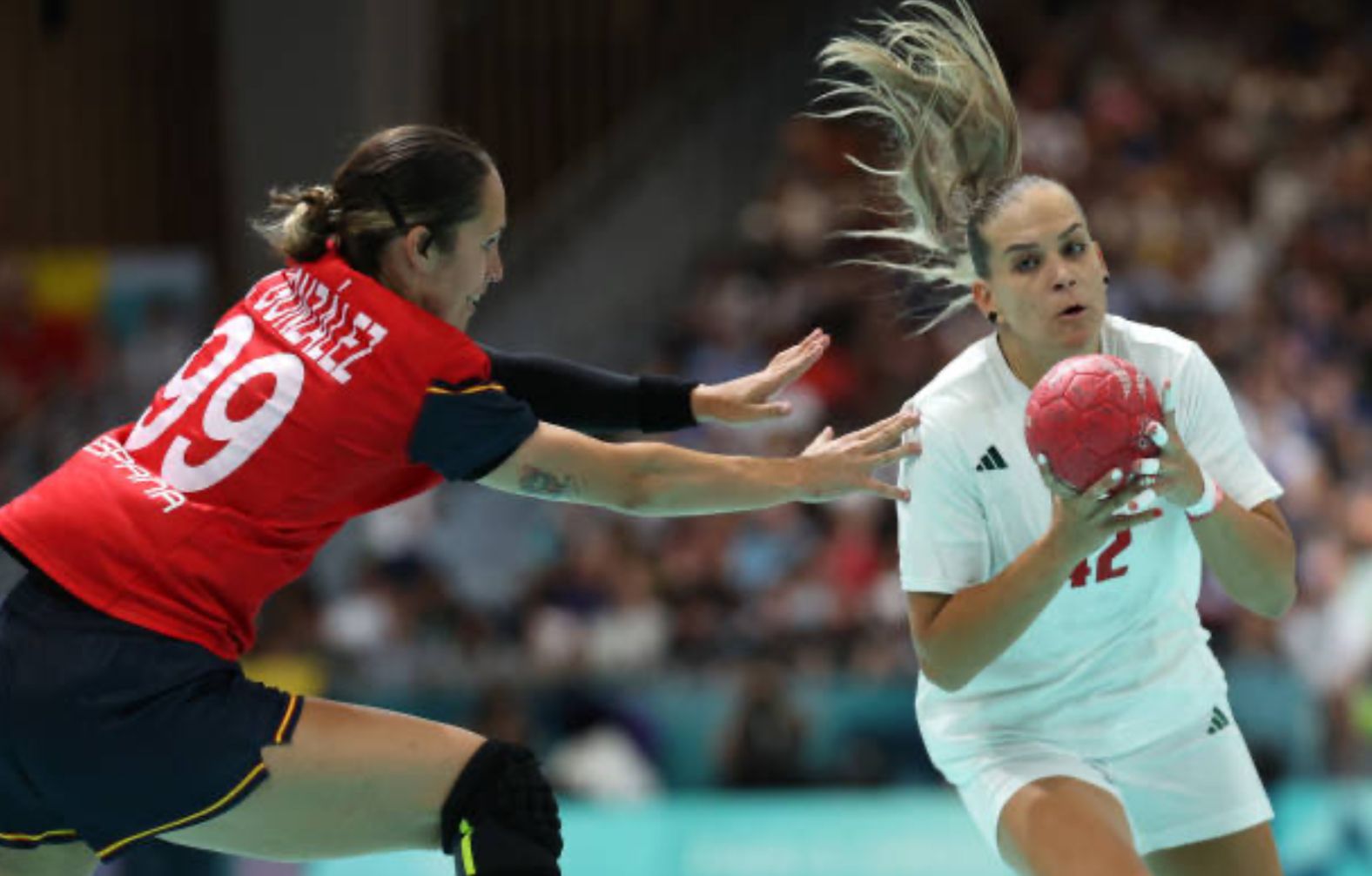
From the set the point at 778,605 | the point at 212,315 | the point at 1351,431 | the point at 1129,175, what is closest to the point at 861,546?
the point at 778,605

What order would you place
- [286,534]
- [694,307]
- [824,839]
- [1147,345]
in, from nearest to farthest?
[286,534]
[1147,345]
[824,839]
[694,307]

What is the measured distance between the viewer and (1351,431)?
10.5 meters

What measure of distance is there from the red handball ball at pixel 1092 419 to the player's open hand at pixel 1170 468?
2 cm

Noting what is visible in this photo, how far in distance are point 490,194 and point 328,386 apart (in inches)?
20.4

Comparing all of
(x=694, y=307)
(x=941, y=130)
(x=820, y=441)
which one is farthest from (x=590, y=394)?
(x=694, y=307)

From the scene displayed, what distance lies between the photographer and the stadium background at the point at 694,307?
30.1 feet

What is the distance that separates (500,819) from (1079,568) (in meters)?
1.42

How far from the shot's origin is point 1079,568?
4.36 m

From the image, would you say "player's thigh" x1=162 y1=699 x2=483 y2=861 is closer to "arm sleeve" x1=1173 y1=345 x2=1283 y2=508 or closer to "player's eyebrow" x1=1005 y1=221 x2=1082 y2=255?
"player's eyebrow" x1=1005 y1=221 x2=1082 y2=255

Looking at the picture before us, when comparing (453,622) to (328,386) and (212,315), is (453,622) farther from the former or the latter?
(328,386)

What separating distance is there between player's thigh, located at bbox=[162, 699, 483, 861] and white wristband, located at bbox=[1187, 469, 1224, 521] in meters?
1.55

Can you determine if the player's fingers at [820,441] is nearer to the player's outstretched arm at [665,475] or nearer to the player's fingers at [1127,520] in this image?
the player's outstretched arm at [665,475]

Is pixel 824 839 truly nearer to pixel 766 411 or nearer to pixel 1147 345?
pixel 1147 345

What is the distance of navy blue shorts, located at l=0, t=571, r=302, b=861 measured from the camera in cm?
364
